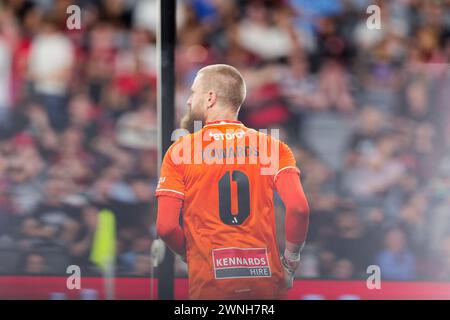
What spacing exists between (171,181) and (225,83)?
1.71ft

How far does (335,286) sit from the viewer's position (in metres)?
4.16

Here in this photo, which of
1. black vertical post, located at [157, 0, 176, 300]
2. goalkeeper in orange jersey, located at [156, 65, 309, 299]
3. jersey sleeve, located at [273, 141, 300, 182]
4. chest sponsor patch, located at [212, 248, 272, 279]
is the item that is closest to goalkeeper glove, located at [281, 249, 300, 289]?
goalkeeper in orange jersey, located at [156, 65, 309, 299]

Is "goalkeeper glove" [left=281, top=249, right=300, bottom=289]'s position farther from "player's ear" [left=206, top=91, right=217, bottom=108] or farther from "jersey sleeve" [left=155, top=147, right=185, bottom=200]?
"player's ear" [left=206, top=91, right=217, bottom=108]

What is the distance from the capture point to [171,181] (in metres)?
3.65

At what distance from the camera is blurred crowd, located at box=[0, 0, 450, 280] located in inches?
167

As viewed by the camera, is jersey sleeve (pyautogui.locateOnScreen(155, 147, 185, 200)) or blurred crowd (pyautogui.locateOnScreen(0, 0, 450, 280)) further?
blurred crowd (pyautogui.locateOnScreen(0, 0, 450, 280))

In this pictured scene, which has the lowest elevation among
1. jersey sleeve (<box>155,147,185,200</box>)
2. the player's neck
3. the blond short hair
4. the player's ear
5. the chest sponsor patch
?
the chest sponsor patch

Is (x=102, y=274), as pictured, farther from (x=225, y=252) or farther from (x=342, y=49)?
(x=342, y=49)

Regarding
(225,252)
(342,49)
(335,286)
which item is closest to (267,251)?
(225,252)

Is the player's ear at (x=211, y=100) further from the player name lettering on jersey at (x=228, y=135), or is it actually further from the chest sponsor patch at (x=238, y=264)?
the chest sponsor patch at (x=238, y=264)

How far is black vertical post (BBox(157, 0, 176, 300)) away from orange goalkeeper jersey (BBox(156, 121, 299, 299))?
0.22m

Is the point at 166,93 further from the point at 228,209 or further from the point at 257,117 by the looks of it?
the point at 228,209

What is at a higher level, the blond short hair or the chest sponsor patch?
the blond short hair

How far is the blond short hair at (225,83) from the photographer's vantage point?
373 cm
